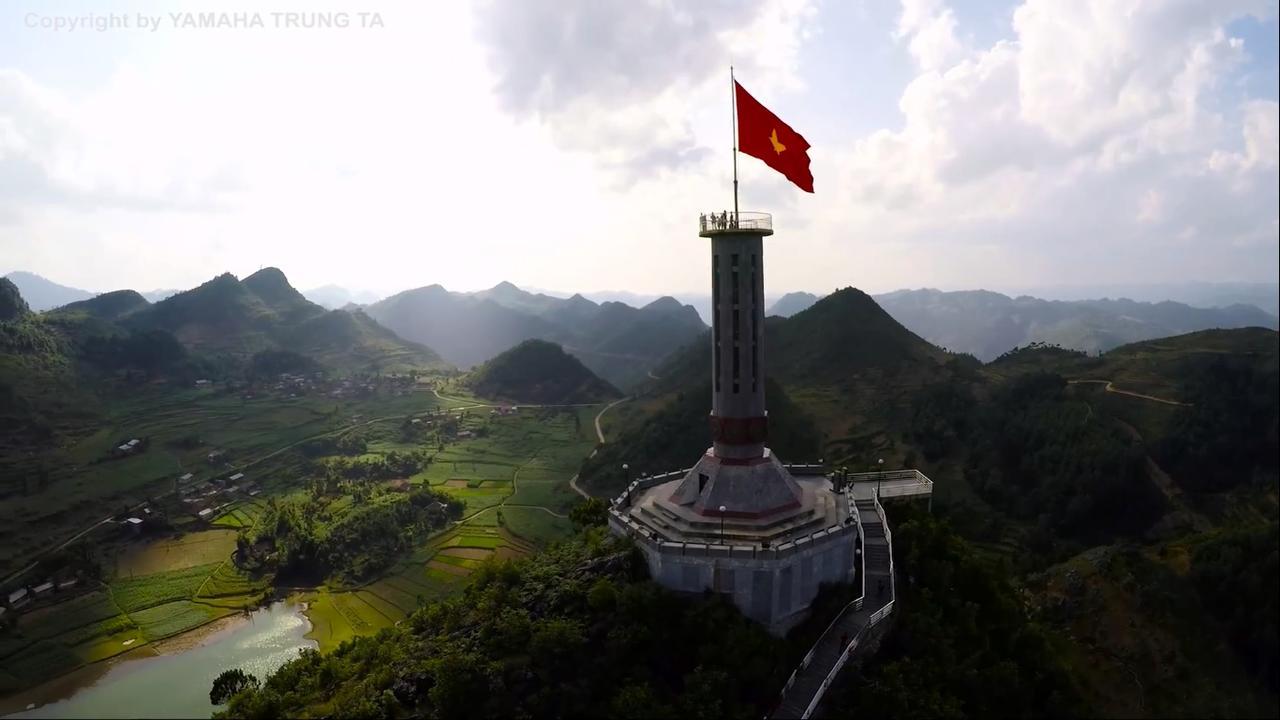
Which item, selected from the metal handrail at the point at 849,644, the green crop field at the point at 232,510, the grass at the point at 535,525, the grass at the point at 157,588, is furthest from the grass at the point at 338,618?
the metal handrail at the point at 849,644

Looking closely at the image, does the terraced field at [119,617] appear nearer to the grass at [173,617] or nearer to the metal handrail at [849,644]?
the grass at [173,617]

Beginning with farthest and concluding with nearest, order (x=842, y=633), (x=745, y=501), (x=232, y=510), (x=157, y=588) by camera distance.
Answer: (x=232, y=510), (x=157, y=588), (x=745, y=501), (x=842, y=633)

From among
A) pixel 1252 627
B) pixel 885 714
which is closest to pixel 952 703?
pixel 885 714

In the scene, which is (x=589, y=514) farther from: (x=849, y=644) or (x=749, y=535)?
(x=849, y=644)

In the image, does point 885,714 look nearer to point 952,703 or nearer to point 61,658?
point 952,703

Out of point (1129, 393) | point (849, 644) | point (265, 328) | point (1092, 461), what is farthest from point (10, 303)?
point (1129, 393)

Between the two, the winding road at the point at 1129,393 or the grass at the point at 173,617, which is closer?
the grass at the point at 173,617
